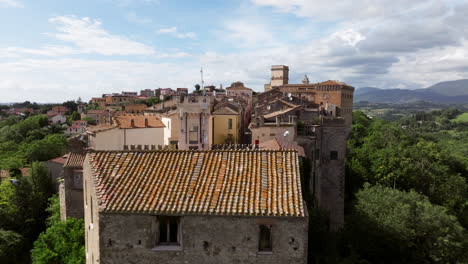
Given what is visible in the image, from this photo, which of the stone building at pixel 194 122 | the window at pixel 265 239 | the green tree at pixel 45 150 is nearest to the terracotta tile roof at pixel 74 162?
the stone building at pixel 194 122

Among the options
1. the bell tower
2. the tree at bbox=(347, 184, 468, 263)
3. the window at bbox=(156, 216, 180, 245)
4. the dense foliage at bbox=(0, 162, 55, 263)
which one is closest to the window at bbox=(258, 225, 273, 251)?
the window at bbox=(156, 216, 180, 245)

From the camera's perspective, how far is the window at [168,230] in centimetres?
1238

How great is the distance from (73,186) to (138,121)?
18.3 metres

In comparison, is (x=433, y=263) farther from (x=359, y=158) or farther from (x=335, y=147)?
(x=359, y=158)

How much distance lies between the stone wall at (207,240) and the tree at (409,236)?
1686 centimetres

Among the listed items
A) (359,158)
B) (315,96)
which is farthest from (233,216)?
(315,96)

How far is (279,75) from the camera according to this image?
100312 mm

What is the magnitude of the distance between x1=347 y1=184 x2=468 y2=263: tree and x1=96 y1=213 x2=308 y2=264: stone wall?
664 inches

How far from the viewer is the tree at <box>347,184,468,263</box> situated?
24875 millimetres

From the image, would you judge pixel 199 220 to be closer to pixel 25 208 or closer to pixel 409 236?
pixel 409 236

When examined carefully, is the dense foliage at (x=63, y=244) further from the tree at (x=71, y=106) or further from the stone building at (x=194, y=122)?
the tree at (x=71, y=106)

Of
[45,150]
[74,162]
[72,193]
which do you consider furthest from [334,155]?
[45,150]

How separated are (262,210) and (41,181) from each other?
4874cm

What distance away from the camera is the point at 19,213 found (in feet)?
151
